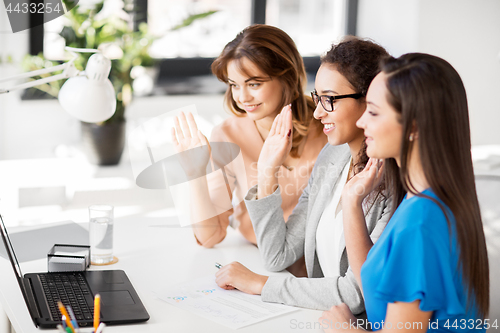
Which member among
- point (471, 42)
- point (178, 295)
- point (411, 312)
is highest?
point (471, 42)

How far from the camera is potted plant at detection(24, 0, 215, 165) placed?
2.54m

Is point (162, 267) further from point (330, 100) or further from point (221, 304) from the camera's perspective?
point (330, 100)

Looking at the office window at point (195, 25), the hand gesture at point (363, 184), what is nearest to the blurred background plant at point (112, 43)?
the office window at point (195, 25)

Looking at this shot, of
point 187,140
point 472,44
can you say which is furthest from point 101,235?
point 472,44

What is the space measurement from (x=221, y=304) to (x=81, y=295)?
12.0 inches

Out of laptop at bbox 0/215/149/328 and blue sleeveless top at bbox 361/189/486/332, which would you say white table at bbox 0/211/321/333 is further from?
blue sleeveless top at bbox 361/189/486/332

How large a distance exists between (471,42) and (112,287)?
2488 millimetres

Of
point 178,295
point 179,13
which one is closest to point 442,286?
point 178,295

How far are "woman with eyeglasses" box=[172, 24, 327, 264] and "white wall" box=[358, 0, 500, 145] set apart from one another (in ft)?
5.00

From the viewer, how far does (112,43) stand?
2.63 meters

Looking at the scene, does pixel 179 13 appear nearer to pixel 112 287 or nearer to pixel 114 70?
pixel 114 70

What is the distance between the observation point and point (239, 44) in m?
1.61

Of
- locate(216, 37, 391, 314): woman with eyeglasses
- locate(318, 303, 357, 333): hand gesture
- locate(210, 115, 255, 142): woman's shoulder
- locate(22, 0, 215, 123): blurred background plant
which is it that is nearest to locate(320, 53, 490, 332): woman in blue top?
locate(318, 303, 357, 333): hand gesture

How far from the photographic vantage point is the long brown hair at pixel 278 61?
5.21ft
